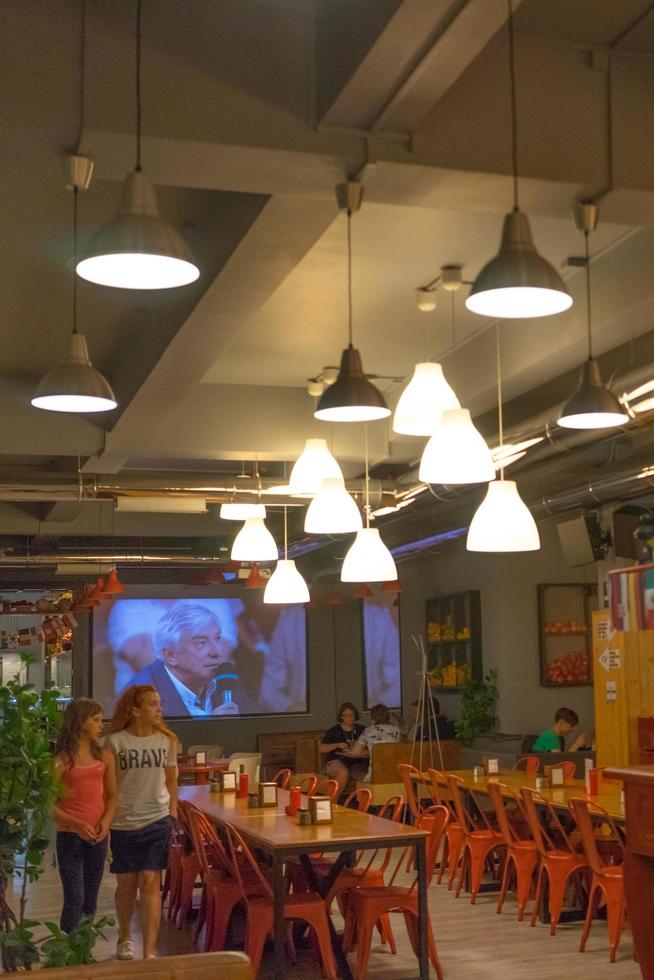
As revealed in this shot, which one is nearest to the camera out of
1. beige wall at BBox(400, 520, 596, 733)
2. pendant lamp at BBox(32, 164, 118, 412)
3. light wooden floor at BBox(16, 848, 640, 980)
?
pendant lamp at BBox(32, 164, 118, 412)

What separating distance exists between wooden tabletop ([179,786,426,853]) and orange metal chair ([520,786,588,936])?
1.28m

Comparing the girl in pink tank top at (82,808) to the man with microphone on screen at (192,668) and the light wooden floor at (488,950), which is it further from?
the man with microphone on screen at (192,668)

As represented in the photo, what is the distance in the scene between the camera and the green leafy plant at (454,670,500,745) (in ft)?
44.1

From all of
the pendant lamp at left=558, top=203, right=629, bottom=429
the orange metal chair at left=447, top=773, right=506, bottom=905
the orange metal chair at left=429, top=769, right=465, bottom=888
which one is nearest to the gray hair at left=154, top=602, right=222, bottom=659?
the orange metal chair at left=429, top=769, right=465, bottom=888

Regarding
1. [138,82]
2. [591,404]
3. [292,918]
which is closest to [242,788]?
[292,918]

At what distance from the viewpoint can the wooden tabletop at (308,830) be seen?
5887 mm

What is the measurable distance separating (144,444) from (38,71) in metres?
4.93

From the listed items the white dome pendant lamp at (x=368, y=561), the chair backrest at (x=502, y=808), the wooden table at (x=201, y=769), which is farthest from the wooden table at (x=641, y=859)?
the wooden table at (x=201, y=769)

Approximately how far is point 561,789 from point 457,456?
14.9 feet

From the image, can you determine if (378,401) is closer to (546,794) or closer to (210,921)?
(210,921)

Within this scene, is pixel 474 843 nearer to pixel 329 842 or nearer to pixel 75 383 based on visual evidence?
pixel 329 842

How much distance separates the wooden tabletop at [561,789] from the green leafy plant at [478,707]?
3.21 meters

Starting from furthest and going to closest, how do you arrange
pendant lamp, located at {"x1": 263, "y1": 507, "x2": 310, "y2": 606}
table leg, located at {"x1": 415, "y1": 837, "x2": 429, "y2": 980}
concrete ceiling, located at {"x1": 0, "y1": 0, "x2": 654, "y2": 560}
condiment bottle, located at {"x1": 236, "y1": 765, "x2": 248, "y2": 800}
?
1. condiment bottle, located at {"x1": 236, "y1": 765, "x2": 248, "y2": 800}
2. pendant lamp, located at {"x1": 263, "y1": 507, "x2": 310, "y2": 606}
3. table leg, located at {"x1": 415, "y1": 837, "x2": 429, "y2": 980}
4. concrete ceiling, located at {"x1": 0, "y1": 0, "x2": 654, "y2": 560}

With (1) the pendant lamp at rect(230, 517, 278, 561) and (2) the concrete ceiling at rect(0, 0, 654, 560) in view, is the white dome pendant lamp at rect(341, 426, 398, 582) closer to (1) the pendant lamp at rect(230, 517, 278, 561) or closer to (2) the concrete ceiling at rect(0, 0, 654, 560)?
(1) the pendant lamp at rect(230, 517, 278, 561)
